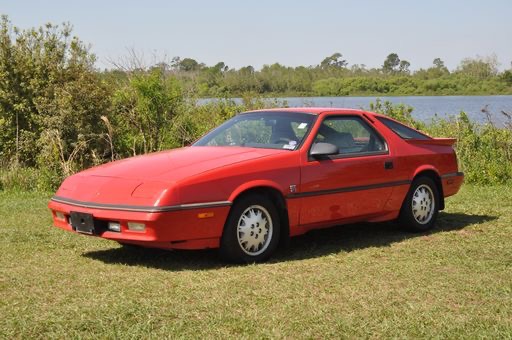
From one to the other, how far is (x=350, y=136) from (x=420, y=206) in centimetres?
132

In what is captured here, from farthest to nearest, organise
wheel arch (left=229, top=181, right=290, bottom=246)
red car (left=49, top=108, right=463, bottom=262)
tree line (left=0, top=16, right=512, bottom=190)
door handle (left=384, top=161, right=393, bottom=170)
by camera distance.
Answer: tree line (left=0, top=16, right=512, bottom=190) < door handle (left=384, top=161, right=393, bottom=170) < wheel arch (left=229, top=181, right=290, bottom=246) < red car (left=49, top=108, right=463, bottom=262)

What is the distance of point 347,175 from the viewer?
7.23 meters

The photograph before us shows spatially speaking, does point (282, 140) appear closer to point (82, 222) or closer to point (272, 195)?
point (272, 195)

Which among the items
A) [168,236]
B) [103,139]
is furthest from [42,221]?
[103,139]

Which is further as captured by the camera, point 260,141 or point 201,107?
point 201,107

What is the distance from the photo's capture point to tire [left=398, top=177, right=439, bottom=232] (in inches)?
316

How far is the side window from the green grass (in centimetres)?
100

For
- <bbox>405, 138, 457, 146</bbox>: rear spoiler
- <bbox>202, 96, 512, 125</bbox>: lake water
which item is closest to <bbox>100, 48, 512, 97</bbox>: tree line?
<bbox>202, 96, 512, 125</bbox>: lake water

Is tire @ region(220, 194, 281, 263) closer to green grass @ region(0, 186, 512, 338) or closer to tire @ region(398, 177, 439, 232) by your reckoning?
green grass @ region(0, 186, 512, 338)

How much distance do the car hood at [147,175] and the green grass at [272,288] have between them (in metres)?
0.62

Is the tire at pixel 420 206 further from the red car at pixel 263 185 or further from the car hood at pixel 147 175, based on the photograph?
the car hood at pixel 147 175

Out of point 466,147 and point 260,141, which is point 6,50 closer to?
point 466,147

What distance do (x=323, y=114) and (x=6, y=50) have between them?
44.3ft

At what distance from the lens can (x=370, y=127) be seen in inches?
310
